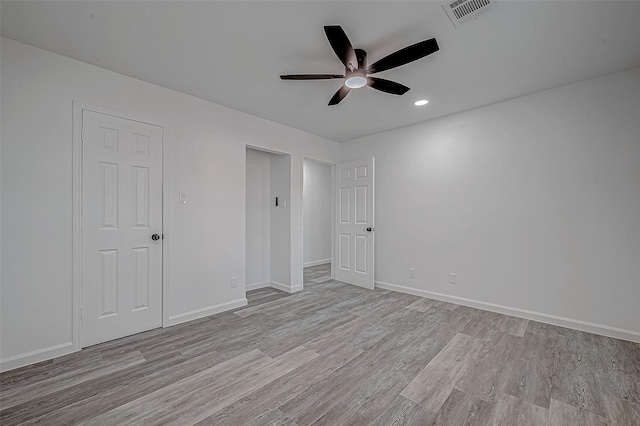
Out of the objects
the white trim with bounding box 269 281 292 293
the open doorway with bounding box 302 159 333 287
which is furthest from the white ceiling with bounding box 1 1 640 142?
the open doorway with bounding box 302 159 333 287

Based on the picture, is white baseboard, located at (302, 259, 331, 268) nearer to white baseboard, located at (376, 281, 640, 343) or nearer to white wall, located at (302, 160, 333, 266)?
white wall, located at (302, 160, 333, 266)

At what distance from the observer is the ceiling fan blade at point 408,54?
1.82 metres

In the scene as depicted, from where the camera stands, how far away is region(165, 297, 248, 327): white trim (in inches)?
119

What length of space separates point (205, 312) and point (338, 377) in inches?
76.9

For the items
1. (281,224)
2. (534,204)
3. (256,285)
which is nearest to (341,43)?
(534,204)

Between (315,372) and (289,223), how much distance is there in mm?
2469

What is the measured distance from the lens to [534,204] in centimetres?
310

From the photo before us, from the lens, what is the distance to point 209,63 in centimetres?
248

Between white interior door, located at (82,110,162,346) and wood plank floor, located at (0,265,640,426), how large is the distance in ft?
0.82

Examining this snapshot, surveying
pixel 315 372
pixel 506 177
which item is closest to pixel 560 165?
pixel 506 177

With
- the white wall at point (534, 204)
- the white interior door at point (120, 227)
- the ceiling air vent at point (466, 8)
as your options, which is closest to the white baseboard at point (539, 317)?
the white wall at point (534, 204)

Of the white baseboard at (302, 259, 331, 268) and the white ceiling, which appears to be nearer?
the white ceiling

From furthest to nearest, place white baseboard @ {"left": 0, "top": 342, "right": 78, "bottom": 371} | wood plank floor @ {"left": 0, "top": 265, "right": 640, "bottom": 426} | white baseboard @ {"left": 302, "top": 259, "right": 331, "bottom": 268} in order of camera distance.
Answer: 1. white baseboard @ {"left": 302, "top": 259, "right": 331, "bottom": 268}
2. white baseboard @ {"left": 0, "top": 342, "right": 78, "bottom": 371}
3. wood plank floor @ {"left": 0, "top": 265, "right": 640, "bottom": 426}

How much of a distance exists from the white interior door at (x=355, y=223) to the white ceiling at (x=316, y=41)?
1.68 metres
